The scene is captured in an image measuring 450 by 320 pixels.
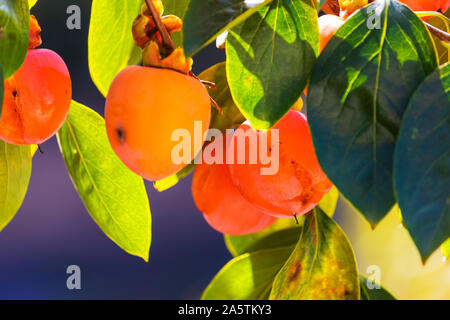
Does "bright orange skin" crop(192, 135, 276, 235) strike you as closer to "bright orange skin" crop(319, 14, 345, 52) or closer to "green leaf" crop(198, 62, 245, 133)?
"green leaf" crop(198, 62, 245, 133)

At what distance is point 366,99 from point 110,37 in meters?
0.26

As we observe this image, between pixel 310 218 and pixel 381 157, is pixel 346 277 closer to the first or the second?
pixel 310 218

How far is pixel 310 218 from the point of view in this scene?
1.93 ft

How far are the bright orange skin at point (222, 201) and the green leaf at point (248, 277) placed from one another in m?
0.10

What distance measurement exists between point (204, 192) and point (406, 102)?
23 centimetres

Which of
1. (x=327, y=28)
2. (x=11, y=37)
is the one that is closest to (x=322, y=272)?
(x=327, y=28)

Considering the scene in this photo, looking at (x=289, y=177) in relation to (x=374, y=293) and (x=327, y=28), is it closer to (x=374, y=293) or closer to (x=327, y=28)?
(x=327, y=28)

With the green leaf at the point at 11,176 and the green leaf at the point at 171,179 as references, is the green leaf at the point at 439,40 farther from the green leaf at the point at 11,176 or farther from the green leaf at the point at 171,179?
the green leaf at the point at 11,176

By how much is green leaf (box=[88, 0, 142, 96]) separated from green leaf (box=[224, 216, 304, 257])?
259 millimetres

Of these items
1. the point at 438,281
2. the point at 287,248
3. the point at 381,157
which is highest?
the point at 381,157

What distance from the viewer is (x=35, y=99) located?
0.48 meters

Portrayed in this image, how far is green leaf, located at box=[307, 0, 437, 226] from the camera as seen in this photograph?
0.39m

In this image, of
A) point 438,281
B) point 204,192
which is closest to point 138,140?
point 204,192

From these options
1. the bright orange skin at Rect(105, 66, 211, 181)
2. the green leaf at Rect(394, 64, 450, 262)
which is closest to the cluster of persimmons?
the bright orange skin at Rect(105, 66, 211, 181)
